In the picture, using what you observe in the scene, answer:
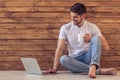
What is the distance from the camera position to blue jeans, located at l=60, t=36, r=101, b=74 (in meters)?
2.84

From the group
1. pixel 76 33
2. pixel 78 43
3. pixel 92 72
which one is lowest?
pixel 92 72

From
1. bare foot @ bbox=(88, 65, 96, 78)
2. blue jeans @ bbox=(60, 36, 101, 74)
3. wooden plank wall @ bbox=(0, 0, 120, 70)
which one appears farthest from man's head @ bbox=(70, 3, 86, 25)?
bare foot @ bbox=(88, 65, 96, 78)

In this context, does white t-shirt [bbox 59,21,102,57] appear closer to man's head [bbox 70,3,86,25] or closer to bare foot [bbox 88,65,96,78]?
man's head [bbox 70,3,86,25]

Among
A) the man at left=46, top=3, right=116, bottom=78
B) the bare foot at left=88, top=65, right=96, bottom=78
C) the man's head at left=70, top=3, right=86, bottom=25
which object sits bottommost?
the bare foot at left=88, top=65, right=96, bottom=78

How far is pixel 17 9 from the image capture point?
340 cm

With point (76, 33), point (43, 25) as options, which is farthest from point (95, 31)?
point (43, 25)

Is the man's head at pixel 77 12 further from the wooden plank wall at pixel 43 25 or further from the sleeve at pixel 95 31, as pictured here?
the wooden plank wall at pixel 43 25

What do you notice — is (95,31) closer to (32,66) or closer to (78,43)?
(78,43)

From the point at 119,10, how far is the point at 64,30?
721mm

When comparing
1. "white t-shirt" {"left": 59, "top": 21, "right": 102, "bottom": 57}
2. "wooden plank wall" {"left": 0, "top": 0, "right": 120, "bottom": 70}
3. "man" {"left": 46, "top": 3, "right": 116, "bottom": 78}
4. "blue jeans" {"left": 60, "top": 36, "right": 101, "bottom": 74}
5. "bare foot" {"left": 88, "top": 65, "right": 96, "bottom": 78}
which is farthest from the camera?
"wooden plank wall" {"left": 0, "top": 0, "right": 120, "bottom": 70}

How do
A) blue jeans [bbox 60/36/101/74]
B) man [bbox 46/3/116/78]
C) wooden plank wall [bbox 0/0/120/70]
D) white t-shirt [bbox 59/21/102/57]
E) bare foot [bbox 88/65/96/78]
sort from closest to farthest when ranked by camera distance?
bare foot [bbox 88/65/96/78] → blue jeans [bbox 60/36/101/74] → man [bbox 46/3/116/78] → white t-shirt [bbox 59/21/102/57] → wooden plank wall [bbox 0/0/120/70]

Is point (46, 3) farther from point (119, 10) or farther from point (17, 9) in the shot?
point (119, 10)

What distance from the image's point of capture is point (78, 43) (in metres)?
3.12

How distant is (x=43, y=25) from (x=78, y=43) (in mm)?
524
